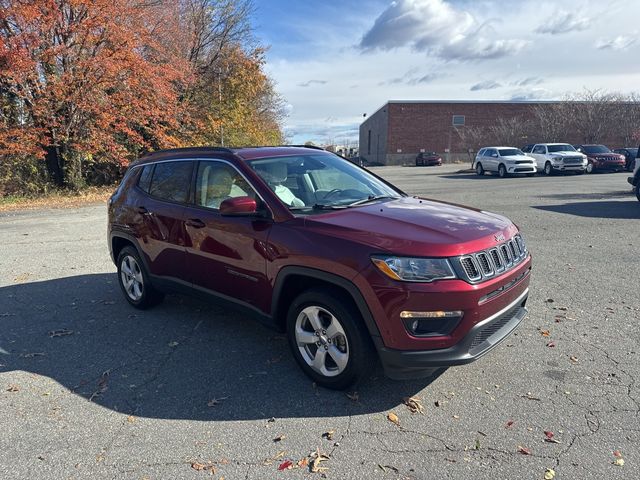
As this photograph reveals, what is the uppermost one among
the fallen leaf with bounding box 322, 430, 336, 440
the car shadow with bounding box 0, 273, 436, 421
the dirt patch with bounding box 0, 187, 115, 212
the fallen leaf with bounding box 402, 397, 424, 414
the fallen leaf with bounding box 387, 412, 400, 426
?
the dirt patch with bounding box 0, 187, 115, 212

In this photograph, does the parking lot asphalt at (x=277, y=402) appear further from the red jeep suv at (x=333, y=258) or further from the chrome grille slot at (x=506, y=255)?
the chrome grille slot at (x=506, y=255)

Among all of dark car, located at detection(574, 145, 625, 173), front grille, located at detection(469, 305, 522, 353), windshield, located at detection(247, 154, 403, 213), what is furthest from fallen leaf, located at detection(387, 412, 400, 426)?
dark car, located at detection(574, 145, 625, 173)

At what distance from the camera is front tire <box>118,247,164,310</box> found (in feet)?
16.9

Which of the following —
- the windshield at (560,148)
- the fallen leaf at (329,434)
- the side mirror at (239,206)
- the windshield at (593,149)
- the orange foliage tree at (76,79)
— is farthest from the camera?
the windshield at (593,149)

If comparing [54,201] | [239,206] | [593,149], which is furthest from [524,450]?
[593,149]

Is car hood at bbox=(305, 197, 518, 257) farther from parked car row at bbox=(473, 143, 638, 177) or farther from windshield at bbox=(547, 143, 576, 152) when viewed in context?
windshield at bbox=(547, 143, 576, 152)

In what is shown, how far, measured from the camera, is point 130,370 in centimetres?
389

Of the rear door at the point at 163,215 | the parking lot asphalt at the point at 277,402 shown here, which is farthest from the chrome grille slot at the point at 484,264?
the rear door at the point at 163,215

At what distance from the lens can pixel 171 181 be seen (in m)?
4.82

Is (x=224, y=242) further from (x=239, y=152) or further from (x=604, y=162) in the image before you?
(x=604, y=162)

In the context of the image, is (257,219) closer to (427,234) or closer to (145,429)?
(427,234)

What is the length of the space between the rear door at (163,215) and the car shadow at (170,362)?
0.65m

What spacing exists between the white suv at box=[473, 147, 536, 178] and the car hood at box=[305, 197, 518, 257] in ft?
80.6

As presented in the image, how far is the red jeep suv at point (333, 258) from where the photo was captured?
3010 mm
